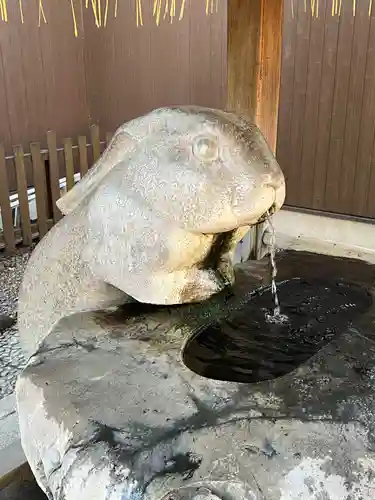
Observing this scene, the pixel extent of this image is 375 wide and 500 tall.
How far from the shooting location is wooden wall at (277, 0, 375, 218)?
536cm

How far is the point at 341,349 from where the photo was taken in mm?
1846

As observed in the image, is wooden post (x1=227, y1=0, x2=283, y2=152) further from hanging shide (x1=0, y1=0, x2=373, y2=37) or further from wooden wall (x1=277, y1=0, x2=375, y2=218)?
wooden wall (x1=277, y1=0, x2=375, y2=218)

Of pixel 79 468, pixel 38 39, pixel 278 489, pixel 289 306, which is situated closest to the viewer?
pixel 278 489

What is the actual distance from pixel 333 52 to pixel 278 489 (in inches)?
196

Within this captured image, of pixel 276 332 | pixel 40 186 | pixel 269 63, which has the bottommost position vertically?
pixel 40 186

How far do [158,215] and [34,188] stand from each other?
13.7ft

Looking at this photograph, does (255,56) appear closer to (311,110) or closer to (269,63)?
(269,63)

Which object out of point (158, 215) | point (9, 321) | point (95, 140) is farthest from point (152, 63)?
point (158, 215)

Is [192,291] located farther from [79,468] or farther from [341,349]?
[79,468]

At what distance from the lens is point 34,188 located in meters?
5.88

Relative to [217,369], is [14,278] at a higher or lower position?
lower

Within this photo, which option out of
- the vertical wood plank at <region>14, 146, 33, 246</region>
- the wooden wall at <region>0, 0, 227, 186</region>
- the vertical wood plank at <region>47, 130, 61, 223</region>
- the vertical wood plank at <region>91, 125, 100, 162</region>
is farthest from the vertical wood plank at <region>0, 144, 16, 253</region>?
the vertical wood plank at <region>91, 125, 100, 162</region>

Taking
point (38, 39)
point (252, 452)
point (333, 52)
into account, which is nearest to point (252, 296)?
point (252, 452)

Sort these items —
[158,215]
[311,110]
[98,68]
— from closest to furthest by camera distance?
[158,215]
[311,110]
[98,68]
